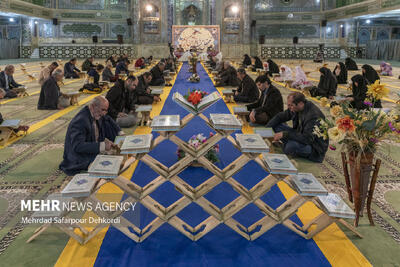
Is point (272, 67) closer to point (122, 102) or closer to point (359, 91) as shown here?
point (359, 91)

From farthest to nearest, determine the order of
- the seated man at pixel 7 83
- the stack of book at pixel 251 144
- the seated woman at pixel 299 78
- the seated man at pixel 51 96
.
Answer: the seated woman at pixel 299 78, the seated man at pixel 7 83, the seated man at pixel 51 96, the stack of book at pixel 251 144

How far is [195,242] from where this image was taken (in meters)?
2.44

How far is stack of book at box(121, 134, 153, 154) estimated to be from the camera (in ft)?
7.37

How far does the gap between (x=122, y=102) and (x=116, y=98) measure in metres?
0.14

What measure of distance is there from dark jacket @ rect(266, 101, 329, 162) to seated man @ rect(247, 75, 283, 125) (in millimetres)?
953

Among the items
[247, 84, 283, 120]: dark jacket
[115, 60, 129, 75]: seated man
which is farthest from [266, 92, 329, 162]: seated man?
[115, 60, 129, 75]: seated man

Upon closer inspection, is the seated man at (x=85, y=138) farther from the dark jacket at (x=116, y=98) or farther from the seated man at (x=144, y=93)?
the seated man at (x=144, y=93)

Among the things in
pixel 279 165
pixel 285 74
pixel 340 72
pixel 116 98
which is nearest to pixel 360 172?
pixel 279 165

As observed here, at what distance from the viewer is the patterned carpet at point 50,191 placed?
2.36m

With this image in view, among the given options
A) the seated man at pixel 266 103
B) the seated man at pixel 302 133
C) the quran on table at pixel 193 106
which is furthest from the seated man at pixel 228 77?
the quran on table at pixel 193 106

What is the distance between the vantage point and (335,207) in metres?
2.37

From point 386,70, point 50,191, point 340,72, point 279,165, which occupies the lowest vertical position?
point 50,191

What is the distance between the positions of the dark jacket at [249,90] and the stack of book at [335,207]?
16.4 feet

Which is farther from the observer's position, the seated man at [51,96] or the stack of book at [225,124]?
the seated man at [51,96]
